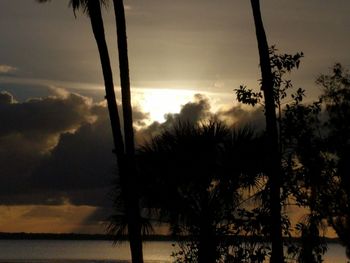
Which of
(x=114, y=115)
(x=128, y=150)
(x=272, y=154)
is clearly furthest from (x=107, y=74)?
(x=272, y=154)

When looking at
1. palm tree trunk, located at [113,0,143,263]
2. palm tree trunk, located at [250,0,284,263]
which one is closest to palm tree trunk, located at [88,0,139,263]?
palm tree trunk, located at [113,0,143,263]

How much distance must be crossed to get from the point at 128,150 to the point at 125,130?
2.28ft

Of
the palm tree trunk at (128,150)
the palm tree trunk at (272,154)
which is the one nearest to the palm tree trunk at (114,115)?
the palm tree trunk at (128,150)

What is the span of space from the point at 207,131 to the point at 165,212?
10.8ft

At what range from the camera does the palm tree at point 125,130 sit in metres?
23.8

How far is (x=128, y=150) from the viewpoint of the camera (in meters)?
24.1

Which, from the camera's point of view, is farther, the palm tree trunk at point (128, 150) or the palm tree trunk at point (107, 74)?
the palm tree trunk at point (107, 74)

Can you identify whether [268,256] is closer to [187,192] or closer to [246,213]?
[246,213]

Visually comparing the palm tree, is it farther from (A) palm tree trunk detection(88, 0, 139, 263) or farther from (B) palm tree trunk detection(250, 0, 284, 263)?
(B) palm tree trunk detection(250, 0, 284, 263)

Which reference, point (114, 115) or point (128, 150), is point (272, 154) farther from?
point (114, 115)

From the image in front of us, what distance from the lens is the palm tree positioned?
23828mm

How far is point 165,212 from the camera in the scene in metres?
26.2

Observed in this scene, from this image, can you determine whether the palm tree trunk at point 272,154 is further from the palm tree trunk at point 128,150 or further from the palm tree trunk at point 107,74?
the palm tree trunk at point 107,74

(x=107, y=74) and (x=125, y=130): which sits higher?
(x=107, y=74)
